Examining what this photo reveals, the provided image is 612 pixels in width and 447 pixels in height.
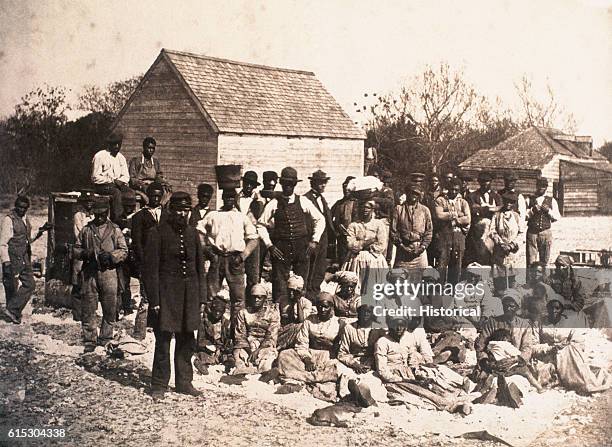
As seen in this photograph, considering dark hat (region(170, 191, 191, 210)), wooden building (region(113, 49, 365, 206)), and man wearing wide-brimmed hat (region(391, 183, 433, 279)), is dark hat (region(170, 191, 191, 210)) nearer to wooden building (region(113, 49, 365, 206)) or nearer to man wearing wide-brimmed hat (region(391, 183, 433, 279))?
wooden building (region(113, 49, 365, 206))

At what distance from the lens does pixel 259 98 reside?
7.10 metres

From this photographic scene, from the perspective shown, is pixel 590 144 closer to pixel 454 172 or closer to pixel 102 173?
pixel 454 172

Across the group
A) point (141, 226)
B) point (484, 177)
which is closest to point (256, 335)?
point (141, 226)

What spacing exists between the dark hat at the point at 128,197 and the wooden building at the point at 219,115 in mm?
465

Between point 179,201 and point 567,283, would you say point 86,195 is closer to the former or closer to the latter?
point 179,201

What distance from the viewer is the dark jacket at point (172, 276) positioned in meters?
5.00

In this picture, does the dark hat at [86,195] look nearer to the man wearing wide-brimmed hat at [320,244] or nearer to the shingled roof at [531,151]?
the man wearing wide-brimmed hat at [320,244]

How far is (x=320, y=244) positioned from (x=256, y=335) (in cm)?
118

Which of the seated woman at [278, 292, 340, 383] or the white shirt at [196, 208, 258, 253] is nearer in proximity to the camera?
the seated woman at [278, 292, 340, 383]

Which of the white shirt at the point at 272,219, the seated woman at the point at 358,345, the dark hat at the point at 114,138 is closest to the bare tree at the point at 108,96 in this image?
the dark hat at the point at 114,138

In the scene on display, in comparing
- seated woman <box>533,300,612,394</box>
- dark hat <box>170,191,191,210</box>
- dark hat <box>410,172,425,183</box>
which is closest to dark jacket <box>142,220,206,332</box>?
dark hat <box>170,191,191,210</box>

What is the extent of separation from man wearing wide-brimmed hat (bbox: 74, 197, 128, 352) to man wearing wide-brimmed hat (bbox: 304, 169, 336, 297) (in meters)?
1.74

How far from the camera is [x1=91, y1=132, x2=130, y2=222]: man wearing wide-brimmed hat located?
6.05 meters

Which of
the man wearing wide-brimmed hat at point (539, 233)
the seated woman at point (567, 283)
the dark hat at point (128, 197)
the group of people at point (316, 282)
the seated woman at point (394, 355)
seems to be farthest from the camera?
the man wearing wide-brimmed hat at point (539, 233)
